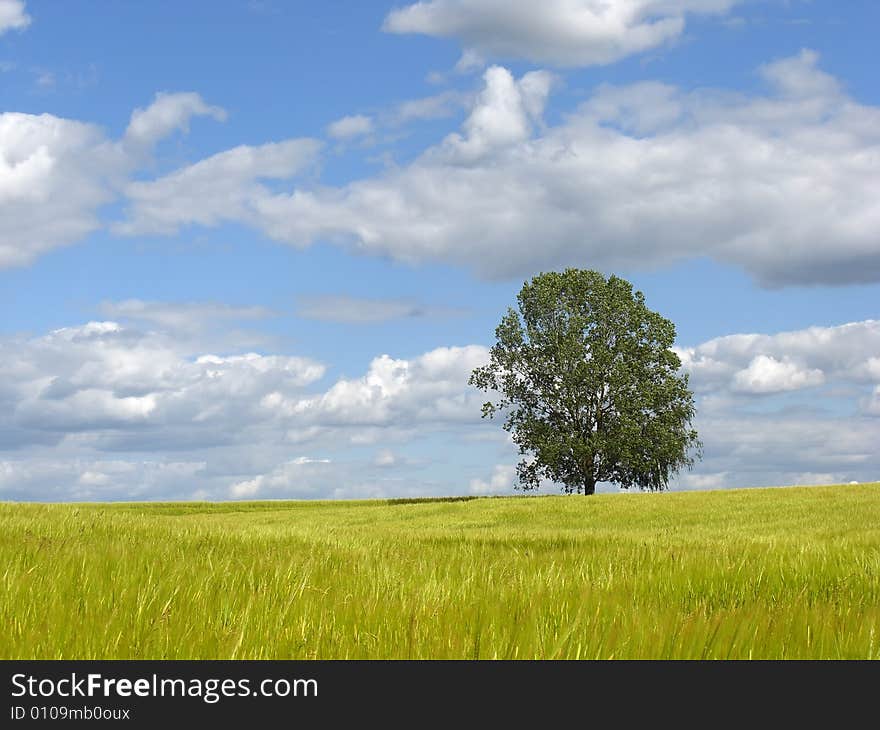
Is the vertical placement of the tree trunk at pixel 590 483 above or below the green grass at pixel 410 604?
below

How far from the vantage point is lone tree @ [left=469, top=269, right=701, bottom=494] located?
161 feet

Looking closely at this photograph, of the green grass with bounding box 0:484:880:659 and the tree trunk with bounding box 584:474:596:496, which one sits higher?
the green grass with bounding box 0:484:880:659

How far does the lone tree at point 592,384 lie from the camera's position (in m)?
48.9

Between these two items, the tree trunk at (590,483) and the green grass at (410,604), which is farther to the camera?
the tree trunk at (590,483)

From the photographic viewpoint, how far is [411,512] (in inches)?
1596

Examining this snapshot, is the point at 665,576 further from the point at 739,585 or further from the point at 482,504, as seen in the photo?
the point at 482,504

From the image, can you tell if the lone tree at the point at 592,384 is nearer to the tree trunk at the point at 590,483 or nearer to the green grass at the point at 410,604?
the tree trunk at the point at 590,483

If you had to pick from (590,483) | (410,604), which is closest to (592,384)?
(590,483)

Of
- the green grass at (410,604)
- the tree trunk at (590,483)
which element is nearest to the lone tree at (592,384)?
the tree trunk at (590,483)

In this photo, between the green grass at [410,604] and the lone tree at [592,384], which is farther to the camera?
the lone tree at [592,384]

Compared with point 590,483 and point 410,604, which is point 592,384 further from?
point 410,604

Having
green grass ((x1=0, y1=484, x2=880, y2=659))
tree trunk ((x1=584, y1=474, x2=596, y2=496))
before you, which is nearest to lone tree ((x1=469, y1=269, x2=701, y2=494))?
tree trunk ((x1=584, y1=474, x2=596, y2=496))

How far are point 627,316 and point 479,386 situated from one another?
10.7 m

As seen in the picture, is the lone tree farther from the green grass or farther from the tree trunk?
the green grass
